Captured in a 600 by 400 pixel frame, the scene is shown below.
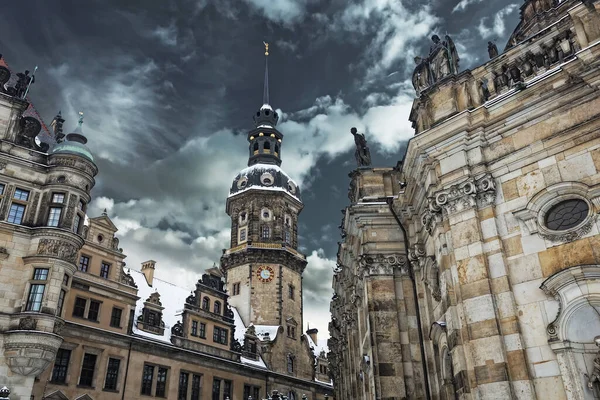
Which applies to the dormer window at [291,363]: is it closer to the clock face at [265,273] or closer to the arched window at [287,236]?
the clock face at [265,273]

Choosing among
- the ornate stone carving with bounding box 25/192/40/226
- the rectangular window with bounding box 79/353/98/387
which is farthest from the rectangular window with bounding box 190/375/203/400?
the ornate stone carving with bounding box 25/192/40/226

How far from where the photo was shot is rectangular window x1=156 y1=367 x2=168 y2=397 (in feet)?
123

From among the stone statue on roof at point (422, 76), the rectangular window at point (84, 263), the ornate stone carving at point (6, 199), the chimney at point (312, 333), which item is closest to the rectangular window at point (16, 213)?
the ornate stone carving at point (6, 199)

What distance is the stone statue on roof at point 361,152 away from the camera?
23844 millimetres

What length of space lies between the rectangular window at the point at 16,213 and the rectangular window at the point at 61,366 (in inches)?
346

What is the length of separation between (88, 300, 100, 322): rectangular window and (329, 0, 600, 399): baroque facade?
74.3ft

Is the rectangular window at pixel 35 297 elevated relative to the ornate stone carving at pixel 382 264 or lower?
elevated

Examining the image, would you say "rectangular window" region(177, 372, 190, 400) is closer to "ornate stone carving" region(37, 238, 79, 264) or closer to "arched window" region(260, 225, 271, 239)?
"ornate stone carving" region(37, 238, 79, 264)

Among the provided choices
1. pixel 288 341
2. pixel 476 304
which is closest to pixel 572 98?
pixel 476 304

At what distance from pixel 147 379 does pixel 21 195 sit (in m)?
16.5

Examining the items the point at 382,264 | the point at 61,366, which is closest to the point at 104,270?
the point at 61,366

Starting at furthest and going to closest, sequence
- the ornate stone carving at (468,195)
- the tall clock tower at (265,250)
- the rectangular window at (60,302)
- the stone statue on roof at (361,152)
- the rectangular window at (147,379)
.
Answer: the tall clock tower at (265,250) → the rectangular window at (147,379) → the rectangular window at (60,302) → the stone statue on roof at (361,152) → the ornate stone carving at (468,195)

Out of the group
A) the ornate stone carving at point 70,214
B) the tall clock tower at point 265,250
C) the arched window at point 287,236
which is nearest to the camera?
the ornate stone carving at point 70,214

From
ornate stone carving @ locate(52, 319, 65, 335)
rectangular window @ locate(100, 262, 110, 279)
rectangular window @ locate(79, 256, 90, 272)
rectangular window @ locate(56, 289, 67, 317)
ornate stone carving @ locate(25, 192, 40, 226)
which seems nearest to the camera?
ornate stone carving @ locate(52, 319, 65, 335)
